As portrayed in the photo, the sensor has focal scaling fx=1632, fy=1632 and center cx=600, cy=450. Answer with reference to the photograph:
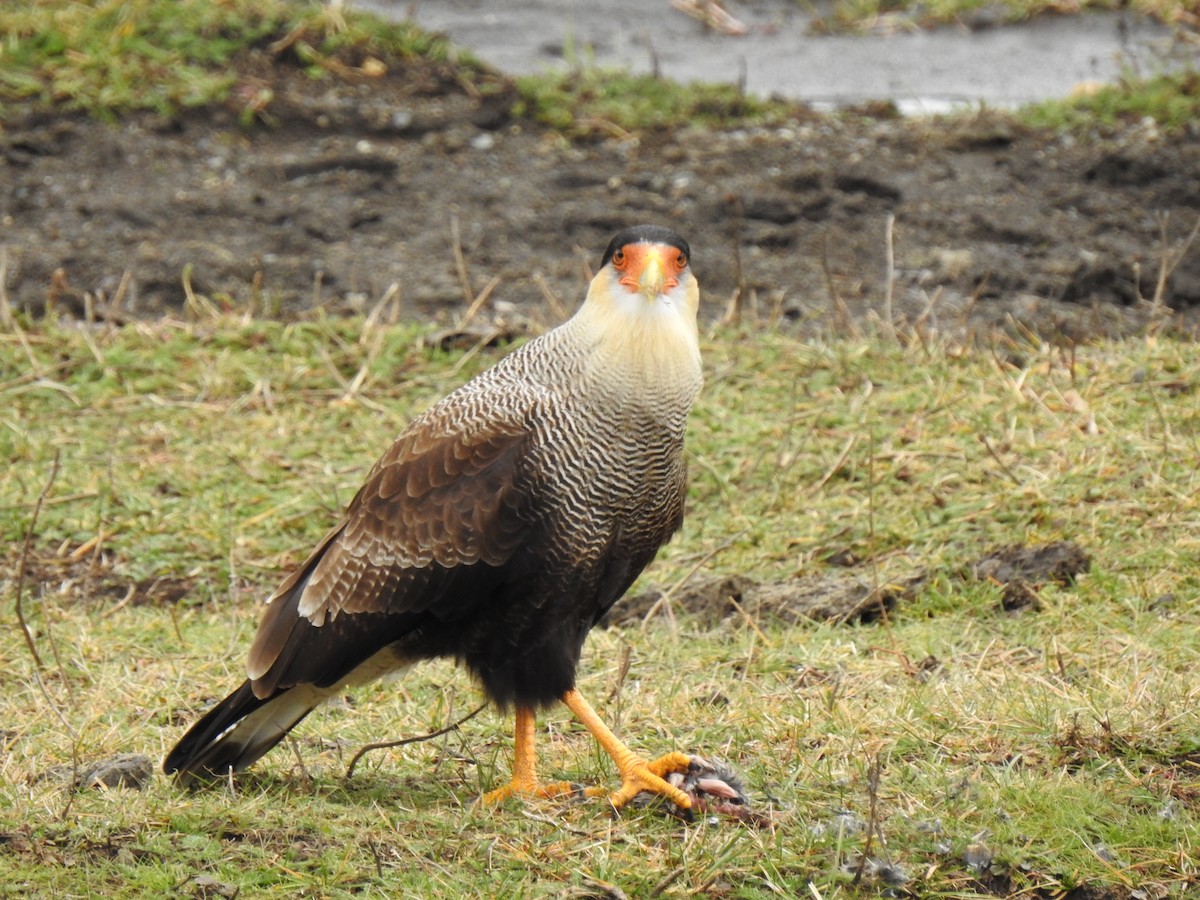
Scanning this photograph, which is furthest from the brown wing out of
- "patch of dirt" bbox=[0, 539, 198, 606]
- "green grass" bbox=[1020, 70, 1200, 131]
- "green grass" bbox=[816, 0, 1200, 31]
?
"green grass" bbox=[816, 0, 1200, 31]

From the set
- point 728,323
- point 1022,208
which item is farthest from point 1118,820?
point 1022,208

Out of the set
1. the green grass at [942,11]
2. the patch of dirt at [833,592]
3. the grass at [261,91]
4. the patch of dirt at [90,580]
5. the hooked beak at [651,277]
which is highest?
the green grass at [942,11]

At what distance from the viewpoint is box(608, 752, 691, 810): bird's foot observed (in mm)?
3623

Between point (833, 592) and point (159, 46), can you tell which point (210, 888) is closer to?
point (833, 592)

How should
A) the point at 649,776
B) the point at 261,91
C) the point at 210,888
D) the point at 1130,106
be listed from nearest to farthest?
the point at 210,888 < the point at 649,776 < the point at 1130,106 < the point at 261,91

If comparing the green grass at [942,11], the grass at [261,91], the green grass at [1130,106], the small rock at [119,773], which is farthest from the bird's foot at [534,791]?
the green grass at [942,11]

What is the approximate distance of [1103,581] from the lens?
5020 millimetres

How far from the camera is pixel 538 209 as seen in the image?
8.32 m

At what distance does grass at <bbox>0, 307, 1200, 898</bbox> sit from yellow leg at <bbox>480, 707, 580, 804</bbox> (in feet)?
0.34

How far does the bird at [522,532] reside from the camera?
3.79 metres

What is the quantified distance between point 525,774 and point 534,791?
0.07 m

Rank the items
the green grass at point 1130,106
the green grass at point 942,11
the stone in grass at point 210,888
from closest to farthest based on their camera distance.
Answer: the stone in grass at point 210,888 < the green grass at point 1130,106 < the green grass at point 942,11

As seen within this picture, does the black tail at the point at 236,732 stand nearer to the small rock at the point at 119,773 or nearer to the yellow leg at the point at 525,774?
the small rock at the point at 119,773

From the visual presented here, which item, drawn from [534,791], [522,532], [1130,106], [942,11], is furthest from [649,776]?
[942,11]
